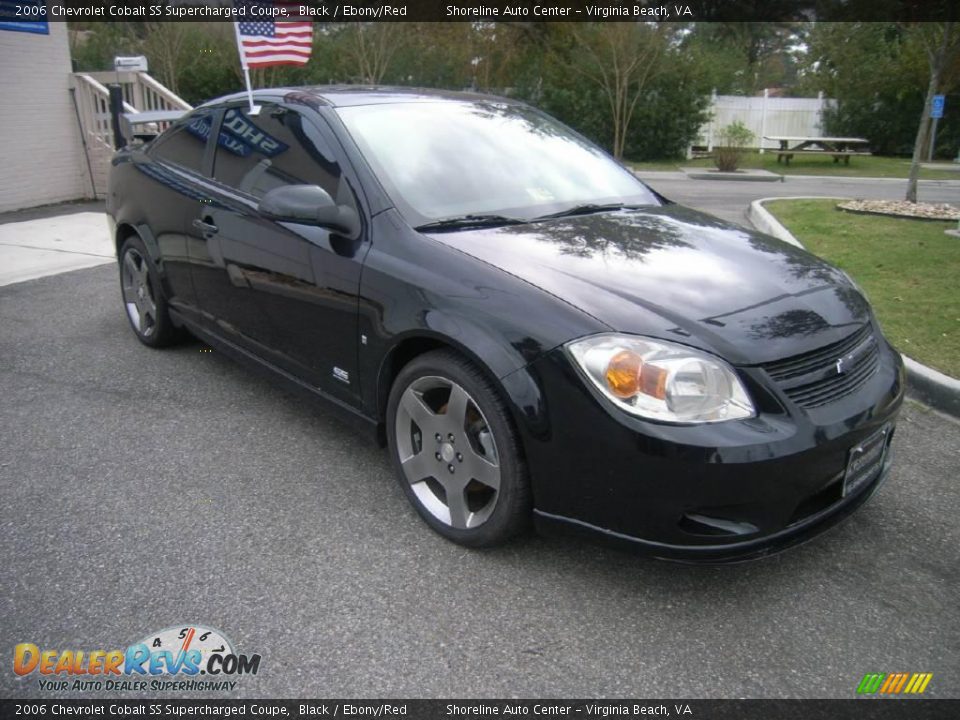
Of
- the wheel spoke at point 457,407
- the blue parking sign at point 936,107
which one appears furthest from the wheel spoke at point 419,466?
the blue parking sign at point 936,107

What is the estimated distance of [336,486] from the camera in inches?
129

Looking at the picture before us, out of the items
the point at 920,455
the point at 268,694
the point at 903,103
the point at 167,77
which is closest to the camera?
the point at 268,694

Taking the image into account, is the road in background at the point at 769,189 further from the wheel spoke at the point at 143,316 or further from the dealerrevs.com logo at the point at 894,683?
the dealerrevs.com logo at the point at 894,683

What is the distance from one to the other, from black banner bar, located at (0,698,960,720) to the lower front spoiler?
0.41 m

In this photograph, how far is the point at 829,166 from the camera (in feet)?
71.3

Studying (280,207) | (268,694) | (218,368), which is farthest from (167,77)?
(268,694)

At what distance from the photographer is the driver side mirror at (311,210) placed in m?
2.97

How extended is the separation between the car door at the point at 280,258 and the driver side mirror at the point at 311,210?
60mm

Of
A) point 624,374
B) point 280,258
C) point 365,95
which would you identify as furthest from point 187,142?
point 624,374

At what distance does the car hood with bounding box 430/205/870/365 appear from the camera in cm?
243

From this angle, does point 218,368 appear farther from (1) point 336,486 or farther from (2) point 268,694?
(2) point 268,694

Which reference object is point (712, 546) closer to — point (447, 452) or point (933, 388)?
point (447, 452)

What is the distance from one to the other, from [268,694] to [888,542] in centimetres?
223

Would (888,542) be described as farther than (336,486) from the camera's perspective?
No
